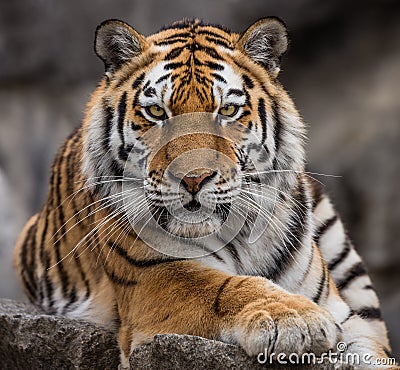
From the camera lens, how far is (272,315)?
8.98 ft

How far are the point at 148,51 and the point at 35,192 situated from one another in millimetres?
5288

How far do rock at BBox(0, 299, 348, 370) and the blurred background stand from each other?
4.53 meters

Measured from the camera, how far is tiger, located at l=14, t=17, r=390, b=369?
3068 mm

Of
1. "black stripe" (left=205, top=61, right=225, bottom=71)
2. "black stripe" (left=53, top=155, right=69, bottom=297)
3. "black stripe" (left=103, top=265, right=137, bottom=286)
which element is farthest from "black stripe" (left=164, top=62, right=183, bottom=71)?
"black stripe" (left=53, top=155, right=69, bottom=297)

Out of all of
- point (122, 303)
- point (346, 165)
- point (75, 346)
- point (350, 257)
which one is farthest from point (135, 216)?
point (346, 165)

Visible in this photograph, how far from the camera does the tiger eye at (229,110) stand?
10.7ft

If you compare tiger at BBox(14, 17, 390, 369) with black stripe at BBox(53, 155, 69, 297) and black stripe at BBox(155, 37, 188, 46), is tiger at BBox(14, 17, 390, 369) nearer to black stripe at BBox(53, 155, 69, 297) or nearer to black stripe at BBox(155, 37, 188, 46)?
black stripe at BBox(155, 37, 188, 46)

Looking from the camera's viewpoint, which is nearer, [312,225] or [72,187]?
[312,225]

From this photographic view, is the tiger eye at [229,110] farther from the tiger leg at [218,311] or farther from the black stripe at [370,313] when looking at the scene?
the black stripe at [370,313]

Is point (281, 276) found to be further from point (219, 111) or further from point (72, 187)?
point (72, 187)

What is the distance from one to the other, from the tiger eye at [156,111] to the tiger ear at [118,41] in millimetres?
327

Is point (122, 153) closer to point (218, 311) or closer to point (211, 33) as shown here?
point (211, 33)

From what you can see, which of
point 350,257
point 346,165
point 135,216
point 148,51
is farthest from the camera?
point 346,165

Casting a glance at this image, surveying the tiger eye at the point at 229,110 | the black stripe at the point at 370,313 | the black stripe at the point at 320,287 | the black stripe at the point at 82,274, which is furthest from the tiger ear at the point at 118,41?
the black stripe at the point at 370,313
